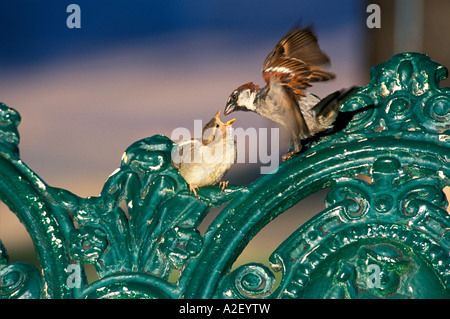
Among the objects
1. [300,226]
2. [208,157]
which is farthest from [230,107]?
[300,226]

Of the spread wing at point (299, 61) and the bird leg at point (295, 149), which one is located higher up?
the spread wing at point (299, 61)

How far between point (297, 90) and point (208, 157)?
243mm

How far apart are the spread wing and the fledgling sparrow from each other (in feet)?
0.54

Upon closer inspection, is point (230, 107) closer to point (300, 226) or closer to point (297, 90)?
point (297, 90)

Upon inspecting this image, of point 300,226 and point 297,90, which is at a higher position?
point 297,90

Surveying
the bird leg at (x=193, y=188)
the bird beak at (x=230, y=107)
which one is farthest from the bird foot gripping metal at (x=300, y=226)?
the bird beak at (x=230, y=107)

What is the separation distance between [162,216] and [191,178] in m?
0.11

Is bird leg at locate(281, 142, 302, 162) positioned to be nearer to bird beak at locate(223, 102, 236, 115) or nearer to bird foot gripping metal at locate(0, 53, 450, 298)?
bird foot gripping metal at locate(0, 53, 450, 298)

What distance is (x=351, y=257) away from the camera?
1.38 metres

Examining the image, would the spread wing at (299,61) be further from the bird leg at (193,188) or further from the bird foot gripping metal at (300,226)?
the bird leg at (193,188)

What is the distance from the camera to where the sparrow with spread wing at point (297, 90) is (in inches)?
53.9

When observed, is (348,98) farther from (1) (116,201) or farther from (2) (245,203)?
(1) (116,201)

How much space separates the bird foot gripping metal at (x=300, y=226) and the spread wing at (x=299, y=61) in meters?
0.11

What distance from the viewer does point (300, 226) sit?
54.7 inches
